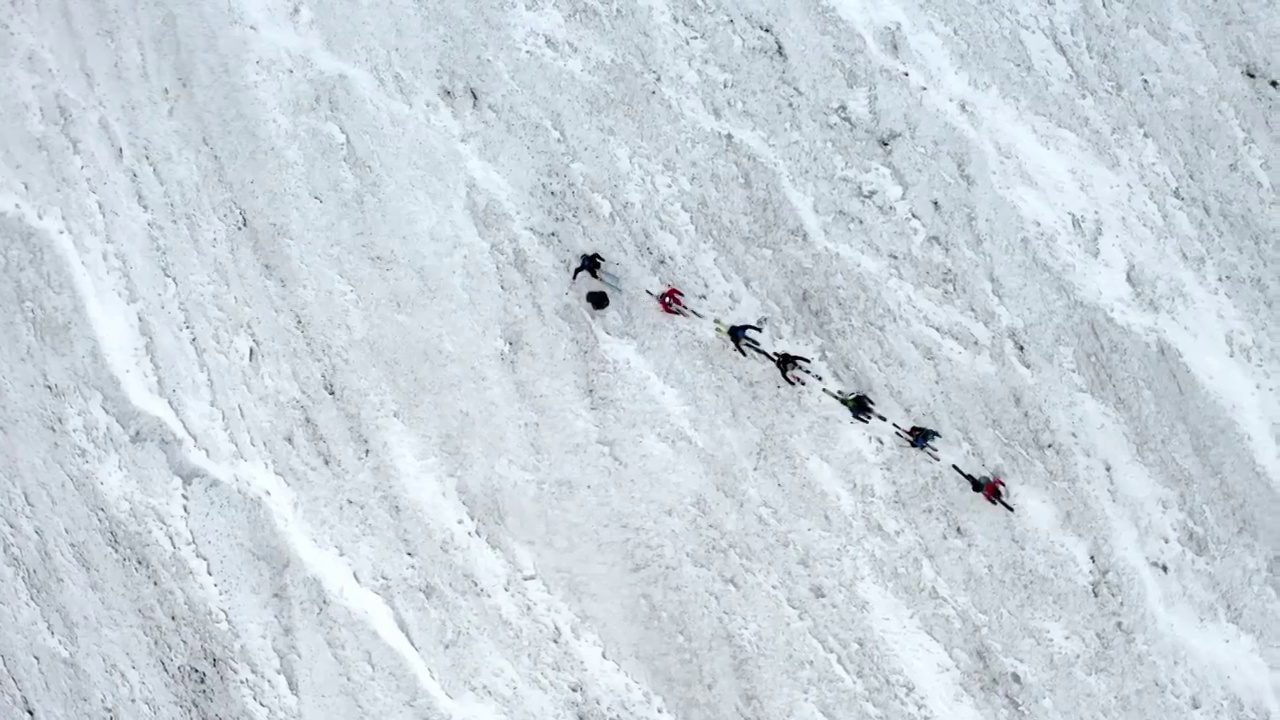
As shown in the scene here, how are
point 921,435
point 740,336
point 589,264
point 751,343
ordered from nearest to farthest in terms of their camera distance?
point 921,435, point 740,336, point 751,343, point 589,264

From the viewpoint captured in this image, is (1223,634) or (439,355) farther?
(439,355)

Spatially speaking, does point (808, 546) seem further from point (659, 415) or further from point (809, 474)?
point (659, 415)

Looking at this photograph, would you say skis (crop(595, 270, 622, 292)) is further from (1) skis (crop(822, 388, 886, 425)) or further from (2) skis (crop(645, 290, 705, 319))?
(1) skis (crop(822, 388, 886, 425))

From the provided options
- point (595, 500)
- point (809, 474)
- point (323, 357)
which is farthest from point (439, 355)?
point (809, 474)

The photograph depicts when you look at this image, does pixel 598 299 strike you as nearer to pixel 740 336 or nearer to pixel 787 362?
pixel 740 336

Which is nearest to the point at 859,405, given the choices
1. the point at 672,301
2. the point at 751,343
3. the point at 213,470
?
the point at 751,343

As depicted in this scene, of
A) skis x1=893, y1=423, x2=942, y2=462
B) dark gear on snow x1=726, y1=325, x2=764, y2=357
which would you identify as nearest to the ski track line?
dark gear on snow x1=726, y1=325, x2=764, y2=357

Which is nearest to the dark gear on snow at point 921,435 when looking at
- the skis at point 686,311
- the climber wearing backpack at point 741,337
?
the climber wearing backpack at point 741,337

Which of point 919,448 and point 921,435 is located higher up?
point 921,435
